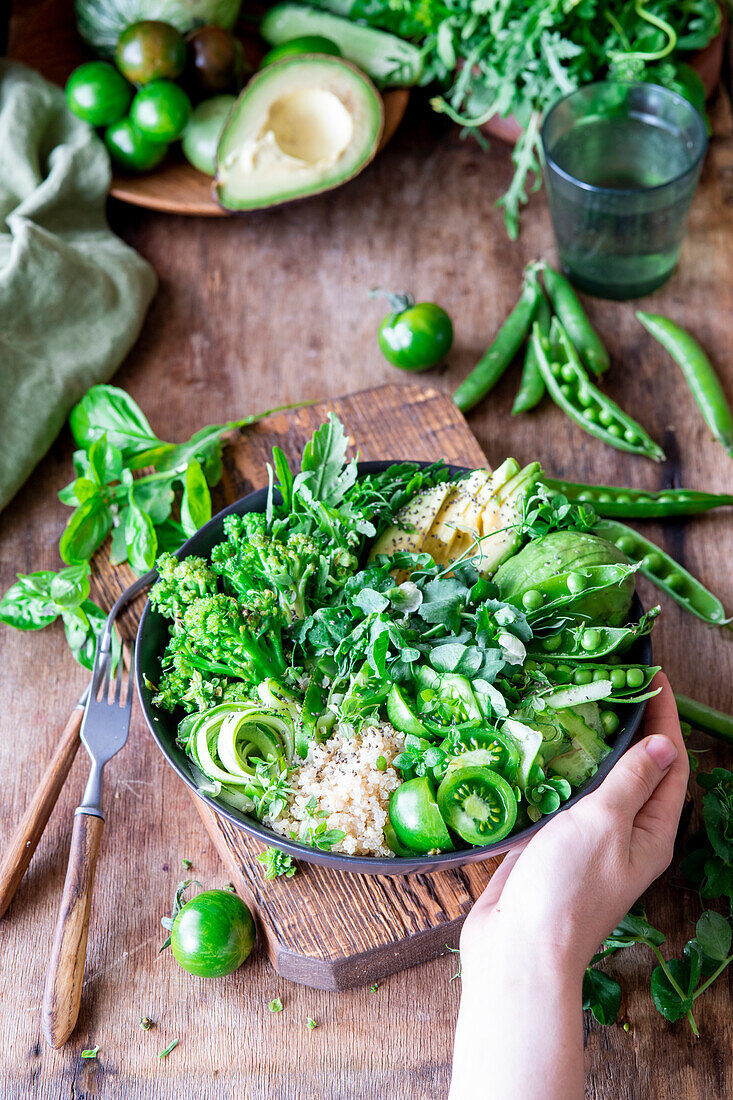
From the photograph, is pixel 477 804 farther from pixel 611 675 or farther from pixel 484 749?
pixel 611 675

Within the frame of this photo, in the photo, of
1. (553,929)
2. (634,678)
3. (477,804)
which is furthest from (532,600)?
(553,929)

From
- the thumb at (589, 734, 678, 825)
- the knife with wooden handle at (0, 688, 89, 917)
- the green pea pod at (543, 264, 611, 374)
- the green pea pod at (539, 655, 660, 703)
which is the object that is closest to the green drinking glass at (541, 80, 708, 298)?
the green pea pod at (543, 264, 611, 374)

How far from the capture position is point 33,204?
1.91 metres

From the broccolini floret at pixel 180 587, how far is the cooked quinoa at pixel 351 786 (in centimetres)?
27

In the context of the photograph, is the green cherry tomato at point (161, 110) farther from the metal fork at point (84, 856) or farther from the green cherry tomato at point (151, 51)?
the metal fork at point (84, 856)

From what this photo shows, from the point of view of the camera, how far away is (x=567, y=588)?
1220mm

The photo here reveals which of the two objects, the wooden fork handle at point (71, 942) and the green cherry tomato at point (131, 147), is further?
the green cherry tomato at point (131, 147)

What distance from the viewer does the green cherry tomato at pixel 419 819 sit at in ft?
3.58

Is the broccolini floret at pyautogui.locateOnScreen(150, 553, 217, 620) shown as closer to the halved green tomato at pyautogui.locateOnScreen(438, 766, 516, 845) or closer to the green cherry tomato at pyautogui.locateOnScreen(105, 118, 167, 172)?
the halved green tomato at pyautogui.locateOnScreen(438, 766, 516, 845)

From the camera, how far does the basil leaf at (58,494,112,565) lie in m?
1.55

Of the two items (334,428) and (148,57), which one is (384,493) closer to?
(334,428)

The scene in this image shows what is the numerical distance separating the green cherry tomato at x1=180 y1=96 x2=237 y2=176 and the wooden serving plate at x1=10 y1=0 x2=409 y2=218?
5 centimetres

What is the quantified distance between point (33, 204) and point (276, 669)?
1251 mm

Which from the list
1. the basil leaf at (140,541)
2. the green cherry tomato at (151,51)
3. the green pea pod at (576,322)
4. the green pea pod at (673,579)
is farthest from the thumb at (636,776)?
the green cherry tomato at (151,51)
